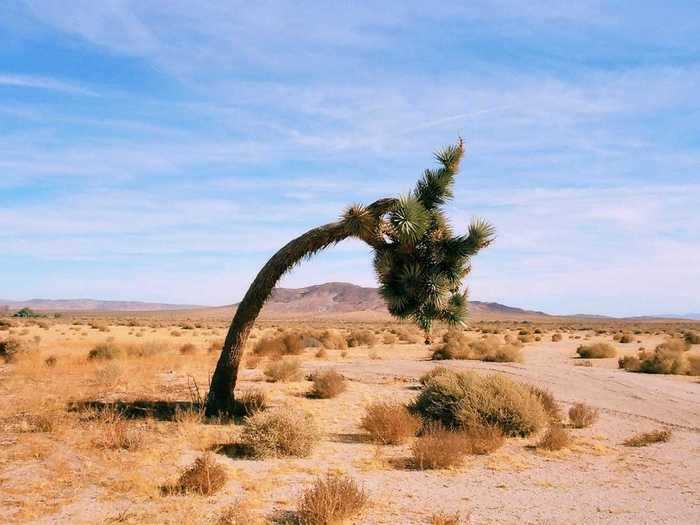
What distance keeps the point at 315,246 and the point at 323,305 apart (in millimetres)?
184703

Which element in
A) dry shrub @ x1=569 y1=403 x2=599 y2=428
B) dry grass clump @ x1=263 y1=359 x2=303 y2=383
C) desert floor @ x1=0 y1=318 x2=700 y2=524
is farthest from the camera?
dry grass clump @ x1=263 y1=359 x2=303 y2=383

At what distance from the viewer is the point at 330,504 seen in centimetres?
642

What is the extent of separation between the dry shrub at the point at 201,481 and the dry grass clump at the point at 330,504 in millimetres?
1249

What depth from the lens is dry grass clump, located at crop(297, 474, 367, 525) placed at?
20.8 feet

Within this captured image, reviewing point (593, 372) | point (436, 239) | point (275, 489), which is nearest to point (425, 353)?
point (593, 372)

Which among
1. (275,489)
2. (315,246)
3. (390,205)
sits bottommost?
(275,489)

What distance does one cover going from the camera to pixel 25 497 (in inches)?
282

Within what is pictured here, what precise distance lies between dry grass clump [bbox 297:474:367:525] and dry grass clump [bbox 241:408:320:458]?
8.72 feet

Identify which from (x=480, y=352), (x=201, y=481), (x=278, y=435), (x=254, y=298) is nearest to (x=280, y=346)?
(x=480, y=352)

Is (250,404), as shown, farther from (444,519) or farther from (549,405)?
(444,519)

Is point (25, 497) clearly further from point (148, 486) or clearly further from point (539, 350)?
point (539, 350)

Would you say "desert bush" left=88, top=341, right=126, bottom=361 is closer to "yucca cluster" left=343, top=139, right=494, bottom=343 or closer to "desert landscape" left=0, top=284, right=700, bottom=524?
"desert landscape" left=0, top=284, right=700, bottom=524

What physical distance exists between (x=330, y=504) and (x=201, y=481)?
6.17ft

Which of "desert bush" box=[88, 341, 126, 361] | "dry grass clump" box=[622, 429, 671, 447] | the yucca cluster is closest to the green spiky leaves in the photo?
the yucca cluster
